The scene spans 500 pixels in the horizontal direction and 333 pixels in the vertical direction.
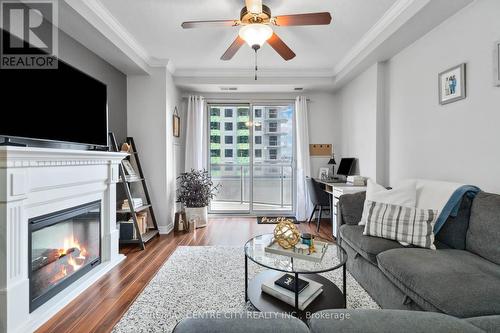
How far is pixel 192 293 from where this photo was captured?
2.14 m

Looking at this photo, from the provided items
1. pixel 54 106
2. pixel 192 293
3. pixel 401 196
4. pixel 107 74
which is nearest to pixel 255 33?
pixel 54 106

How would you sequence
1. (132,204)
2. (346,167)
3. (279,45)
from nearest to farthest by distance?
(279,45) → (132,204) → (346,167)

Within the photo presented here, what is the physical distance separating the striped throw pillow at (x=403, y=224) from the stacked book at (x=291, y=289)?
2.31 ft

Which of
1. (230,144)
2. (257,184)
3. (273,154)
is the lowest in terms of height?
(257,184)

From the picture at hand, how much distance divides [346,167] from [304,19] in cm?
283

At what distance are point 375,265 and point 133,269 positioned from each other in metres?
2.35

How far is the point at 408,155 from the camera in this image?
2961mm

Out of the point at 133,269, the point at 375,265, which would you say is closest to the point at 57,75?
the point at 133,269

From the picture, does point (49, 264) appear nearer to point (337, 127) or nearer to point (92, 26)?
point (92, 26)

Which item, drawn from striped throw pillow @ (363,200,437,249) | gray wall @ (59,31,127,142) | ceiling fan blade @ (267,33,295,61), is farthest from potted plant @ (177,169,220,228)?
striped throw pillow @ (363,200,437,249)

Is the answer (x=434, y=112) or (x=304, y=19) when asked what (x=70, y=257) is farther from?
(x=434, y=112)

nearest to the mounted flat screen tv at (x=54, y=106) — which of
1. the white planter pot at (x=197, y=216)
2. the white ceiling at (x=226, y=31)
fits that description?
the white ceiling at (x=226, y=31)

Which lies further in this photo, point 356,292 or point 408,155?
point 408,155

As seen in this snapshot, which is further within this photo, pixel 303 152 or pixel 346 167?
pixel 303 152
